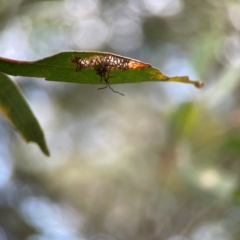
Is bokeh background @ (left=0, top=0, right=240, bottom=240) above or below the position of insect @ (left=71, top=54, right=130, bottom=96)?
above

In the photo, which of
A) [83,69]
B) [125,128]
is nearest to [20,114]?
[83,69]

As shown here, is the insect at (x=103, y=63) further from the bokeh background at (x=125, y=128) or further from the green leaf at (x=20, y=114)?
the bokeh background at (x=125, y=128)

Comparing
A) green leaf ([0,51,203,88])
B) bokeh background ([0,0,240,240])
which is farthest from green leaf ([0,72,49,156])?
bokeh background ([0,0,240,240])

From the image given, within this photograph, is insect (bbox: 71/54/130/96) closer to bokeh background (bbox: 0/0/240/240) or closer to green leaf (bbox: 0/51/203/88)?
green leaf (bbox: 0/51/203/88)

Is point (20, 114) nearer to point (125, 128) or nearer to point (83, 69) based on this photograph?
point (83, 69)

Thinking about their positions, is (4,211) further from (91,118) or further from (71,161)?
(91,118)

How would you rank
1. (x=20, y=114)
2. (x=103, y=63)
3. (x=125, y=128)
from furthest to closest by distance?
(x=125, y=128) < (x=20, y=114) < (x=103, y=63)

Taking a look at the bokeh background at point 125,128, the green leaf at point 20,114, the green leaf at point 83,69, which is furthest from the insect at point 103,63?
the bokeh background at point 125,128
